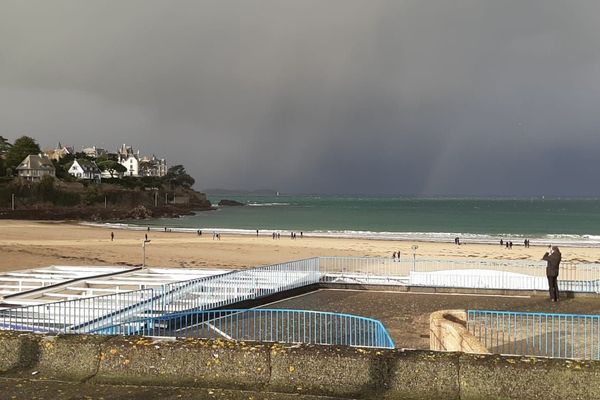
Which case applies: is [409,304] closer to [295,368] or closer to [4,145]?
[295,368]

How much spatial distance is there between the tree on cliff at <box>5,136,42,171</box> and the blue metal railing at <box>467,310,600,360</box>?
463ft

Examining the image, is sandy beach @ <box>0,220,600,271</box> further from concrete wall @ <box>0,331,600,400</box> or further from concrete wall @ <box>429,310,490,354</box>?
concrete wall @ <box>0,331,600,400</box>

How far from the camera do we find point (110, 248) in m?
47.7

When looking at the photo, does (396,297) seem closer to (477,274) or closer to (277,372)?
(477,274)

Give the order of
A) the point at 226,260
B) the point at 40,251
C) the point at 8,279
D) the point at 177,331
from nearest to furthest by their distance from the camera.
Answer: the point at 177,331
the point at 8,279
the point at 226,260
the point at 40,251

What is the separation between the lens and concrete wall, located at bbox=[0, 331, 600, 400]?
457cm

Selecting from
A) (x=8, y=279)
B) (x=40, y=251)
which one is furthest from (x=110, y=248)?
(x=8, y=279)

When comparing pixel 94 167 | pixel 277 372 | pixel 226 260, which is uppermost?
pixel 94 167

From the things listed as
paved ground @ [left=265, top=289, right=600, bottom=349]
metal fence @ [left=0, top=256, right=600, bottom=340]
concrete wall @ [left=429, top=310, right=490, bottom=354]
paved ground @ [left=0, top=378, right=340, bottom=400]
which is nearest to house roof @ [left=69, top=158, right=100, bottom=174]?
metal fence @ [left=0, top=256, right=600, bottom=340]

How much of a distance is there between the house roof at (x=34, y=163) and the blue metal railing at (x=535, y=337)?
437 ft

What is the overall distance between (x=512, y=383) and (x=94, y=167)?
6648 inches

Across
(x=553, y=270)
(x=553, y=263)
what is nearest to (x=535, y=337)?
(x=553, y=263)

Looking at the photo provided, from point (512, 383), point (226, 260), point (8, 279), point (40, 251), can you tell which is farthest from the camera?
point (40, 251)

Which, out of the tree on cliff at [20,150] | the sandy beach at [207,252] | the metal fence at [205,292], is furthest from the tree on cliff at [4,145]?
the metal fence at [205,292]
